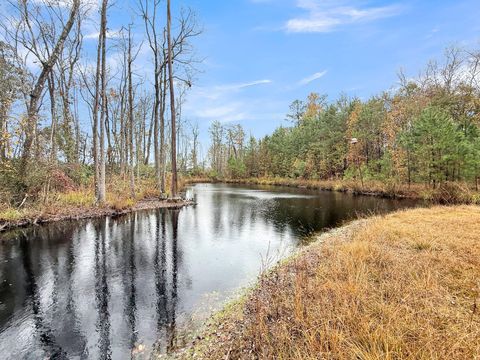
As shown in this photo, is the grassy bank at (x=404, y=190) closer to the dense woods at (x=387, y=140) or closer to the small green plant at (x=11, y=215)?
the dense woods at (x=387, y=140)

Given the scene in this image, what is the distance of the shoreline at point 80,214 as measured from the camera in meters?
9.64

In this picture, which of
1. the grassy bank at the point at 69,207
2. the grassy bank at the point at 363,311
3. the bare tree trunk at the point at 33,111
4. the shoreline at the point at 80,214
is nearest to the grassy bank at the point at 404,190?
the grassy bank at the point at 363,311

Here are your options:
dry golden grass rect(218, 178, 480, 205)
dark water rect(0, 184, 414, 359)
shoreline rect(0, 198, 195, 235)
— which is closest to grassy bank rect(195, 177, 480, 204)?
dry golden grass rect(218, 178, 480, 205)

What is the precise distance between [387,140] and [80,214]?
29210 mm

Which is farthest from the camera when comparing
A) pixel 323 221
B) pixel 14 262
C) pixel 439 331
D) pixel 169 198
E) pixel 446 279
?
pixel 169 198

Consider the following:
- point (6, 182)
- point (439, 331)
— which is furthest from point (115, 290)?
point (6, 182)

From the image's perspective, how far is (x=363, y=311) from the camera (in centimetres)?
321

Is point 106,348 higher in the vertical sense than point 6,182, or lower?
lower

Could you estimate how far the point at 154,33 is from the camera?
17.4 metres

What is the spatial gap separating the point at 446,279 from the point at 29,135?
14205 millimetres

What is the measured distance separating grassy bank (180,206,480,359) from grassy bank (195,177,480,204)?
1319 centimetres

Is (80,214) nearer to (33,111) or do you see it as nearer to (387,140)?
(33,111)

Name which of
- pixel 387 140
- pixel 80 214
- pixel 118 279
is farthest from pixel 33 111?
pixel 387 140

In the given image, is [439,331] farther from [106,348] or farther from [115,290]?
[115,290]
